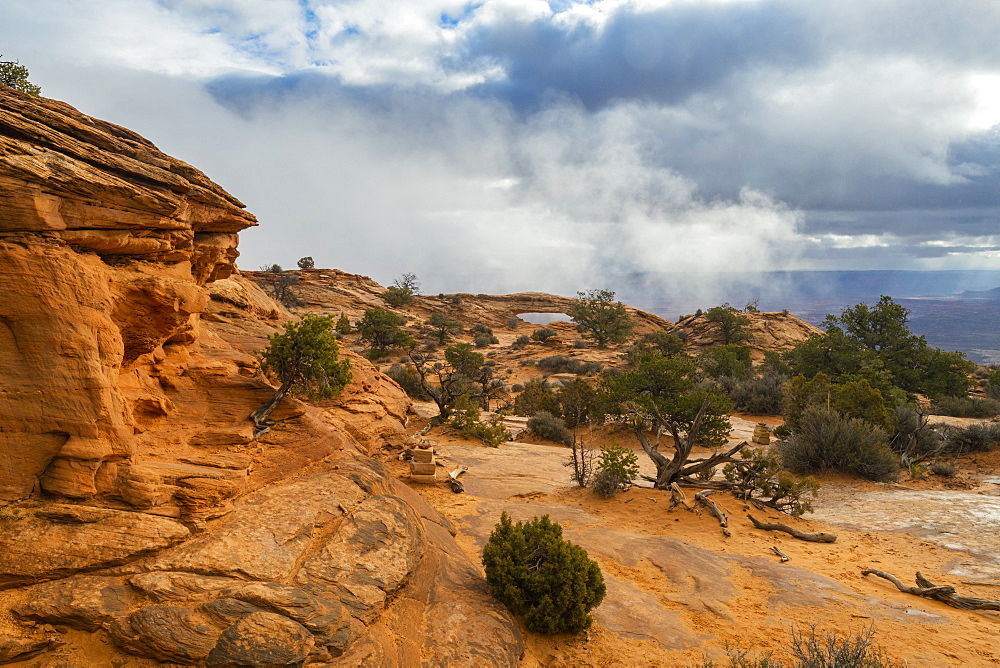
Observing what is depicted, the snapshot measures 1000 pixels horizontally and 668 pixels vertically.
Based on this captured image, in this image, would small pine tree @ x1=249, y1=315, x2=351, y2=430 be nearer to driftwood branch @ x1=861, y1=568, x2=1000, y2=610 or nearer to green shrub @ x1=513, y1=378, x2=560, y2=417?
driftwood branch @ x1=861, y1=568, x2=1000, y2=610

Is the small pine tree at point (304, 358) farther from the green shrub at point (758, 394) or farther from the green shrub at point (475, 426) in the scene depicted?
the green shrub at point (758, 394)

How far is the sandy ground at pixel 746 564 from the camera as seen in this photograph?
637cm

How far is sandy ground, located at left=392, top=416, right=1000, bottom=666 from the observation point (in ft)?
20.9

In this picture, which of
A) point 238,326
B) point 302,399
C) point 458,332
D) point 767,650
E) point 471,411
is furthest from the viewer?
point 458,332

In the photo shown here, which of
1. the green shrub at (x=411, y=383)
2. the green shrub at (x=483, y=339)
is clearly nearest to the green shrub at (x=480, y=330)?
the green shrub at (x=483, y=339)

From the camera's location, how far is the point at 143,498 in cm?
568

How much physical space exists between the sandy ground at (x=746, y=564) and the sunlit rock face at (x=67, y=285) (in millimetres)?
5850

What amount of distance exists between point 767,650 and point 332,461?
272 inches

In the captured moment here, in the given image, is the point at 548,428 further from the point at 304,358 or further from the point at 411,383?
the point at 304,358

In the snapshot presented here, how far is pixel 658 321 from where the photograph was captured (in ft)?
199

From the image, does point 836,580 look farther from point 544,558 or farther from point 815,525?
point 544,558

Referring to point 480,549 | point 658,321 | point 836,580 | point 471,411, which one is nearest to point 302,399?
point 480,549

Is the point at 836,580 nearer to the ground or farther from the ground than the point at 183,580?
nearer to the ground

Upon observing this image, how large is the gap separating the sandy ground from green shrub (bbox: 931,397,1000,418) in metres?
12.0
